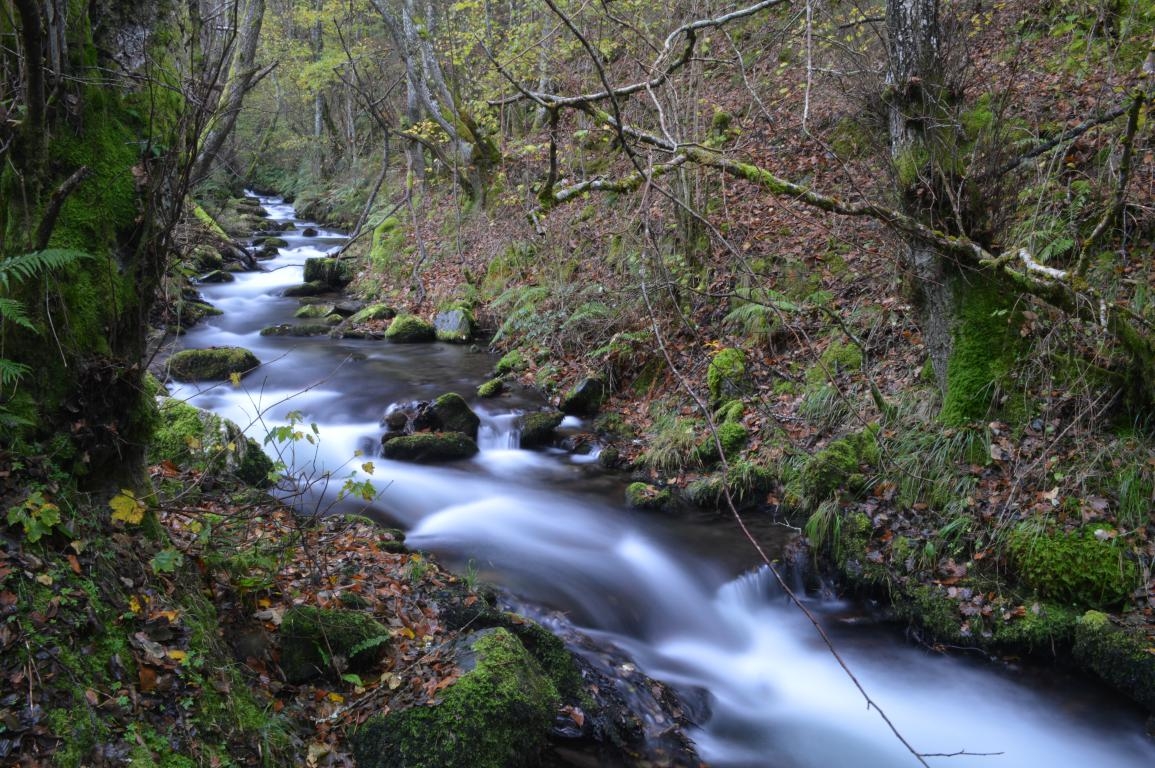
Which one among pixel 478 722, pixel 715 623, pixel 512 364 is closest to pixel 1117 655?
pixel 715 623

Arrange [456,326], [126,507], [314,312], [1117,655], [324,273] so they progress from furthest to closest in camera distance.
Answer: [324,273] < [314,312] < [456,326] < [1117,655] < [126,507]

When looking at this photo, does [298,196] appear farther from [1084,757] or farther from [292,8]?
[1084,757]

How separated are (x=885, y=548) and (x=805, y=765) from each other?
6.71ft

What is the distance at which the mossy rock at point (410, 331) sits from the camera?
14523 millimetres

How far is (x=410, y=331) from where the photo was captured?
47.7 ft

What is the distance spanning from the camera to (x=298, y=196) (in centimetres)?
3012

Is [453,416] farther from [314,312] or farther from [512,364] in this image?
[314,312]

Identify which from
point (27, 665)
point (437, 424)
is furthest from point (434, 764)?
point (437, 424)

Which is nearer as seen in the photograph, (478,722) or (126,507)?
(126,507)

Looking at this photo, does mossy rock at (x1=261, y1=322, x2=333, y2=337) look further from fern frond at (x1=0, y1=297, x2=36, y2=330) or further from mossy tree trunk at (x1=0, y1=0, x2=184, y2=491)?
fern frond at (x1=0, y1=297, x2=36, y2=330)

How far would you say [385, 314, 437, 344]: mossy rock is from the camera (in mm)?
14523

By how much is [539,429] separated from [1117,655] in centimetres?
647

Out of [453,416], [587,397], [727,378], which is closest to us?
[727,378]

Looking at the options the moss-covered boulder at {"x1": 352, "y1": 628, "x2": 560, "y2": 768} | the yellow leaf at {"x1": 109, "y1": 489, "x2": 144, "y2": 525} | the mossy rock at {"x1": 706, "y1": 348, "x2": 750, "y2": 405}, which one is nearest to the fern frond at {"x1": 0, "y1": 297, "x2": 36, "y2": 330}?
the yellow leaf at {"x1": 109, "y1": 489, "x2": 144, "y2": 525}
